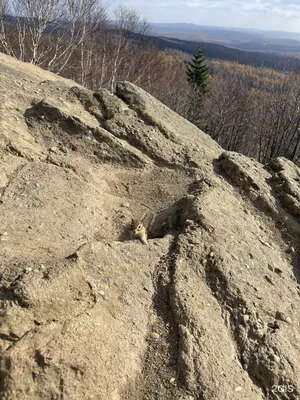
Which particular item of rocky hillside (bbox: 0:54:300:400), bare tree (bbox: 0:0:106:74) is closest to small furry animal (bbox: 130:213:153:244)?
rocky hillside (bbox: 0:54:300:400)

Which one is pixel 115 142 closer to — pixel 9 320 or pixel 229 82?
pixel 9 320

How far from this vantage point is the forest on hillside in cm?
3008

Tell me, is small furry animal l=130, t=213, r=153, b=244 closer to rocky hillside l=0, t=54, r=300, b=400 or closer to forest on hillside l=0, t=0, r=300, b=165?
rocky hillside l=0, t=54, r=300, b=400

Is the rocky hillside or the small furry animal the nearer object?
the rocky hillside

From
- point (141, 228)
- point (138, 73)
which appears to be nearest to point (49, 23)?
point (138, 73)

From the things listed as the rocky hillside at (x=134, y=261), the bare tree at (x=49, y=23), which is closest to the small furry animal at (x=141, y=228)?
the rocky hillside at (x=134, y=261)

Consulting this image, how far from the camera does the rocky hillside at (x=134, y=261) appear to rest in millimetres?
4559

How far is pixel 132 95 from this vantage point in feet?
38.4

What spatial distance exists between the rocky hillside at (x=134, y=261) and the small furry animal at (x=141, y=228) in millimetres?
239

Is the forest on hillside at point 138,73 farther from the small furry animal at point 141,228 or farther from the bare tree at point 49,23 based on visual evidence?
the small furry animal at point 141,228

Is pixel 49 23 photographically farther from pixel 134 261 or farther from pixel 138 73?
pixel 134 261

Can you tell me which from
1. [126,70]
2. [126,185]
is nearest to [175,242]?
[126,185]

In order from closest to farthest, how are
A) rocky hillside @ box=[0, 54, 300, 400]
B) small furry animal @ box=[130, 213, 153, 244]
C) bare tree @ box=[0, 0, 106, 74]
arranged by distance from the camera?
rocky hillside @ box=[0, 54, 300, 400]
small furry animal @ box=[130, 213, 153, 244]
bare tree @ box=[0, 0, 106, 74]

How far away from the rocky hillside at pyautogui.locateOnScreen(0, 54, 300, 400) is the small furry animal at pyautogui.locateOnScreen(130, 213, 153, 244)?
0.24 metres
